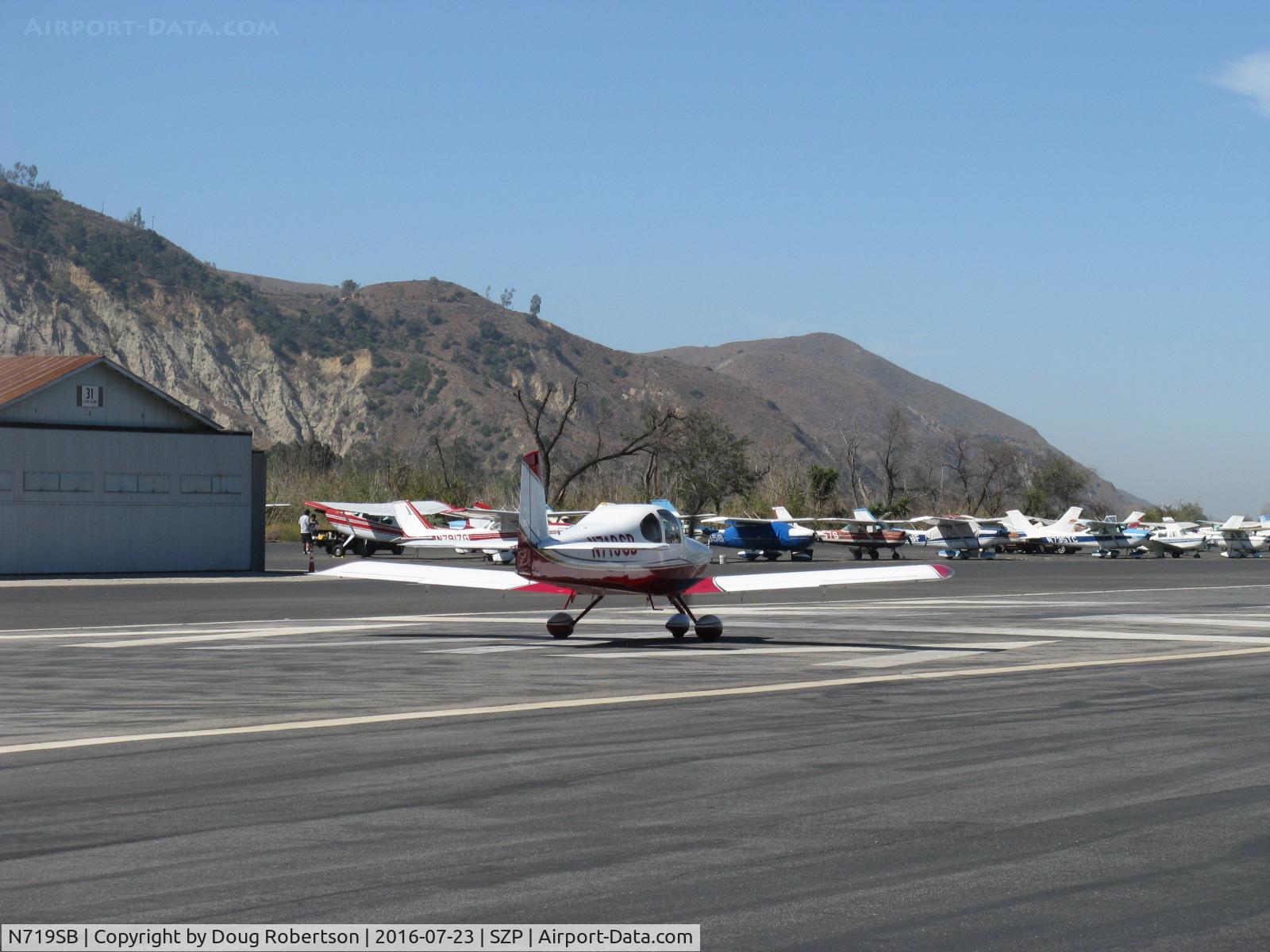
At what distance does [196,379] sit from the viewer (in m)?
131

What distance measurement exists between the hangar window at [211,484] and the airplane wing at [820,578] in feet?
87.3

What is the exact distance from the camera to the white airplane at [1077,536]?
70438 millimetres

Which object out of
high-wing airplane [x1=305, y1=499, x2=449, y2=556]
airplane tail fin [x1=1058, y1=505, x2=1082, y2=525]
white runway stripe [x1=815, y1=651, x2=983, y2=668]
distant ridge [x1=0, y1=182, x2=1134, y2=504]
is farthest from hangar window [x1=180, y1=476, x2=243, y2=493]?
distant ridge [x1=0, y1=182, x2=1134, y2=504]

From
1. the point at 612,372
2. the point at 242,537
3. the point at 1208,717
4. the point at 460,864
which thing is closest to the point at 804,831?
the point at 460,864

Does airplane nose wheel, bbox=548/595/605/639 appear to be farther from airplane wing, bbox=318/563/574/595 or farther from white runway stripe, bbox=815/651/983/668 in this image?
white runway stripe, bbox=815/651/983/668

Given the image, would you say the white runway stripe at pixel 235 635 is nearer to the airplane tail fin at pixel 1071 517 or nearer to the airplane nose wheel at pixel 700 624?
the airplane nose wheel at pixel 700 624

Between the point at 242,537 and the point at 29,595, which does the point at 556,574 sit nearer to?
the point at 29,595

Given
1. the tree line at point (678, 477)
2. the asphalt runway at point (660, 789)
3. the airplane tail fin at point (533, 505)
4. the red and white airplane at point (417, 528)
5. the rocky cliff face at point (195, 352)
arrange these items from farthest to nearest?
the rocky cliff face at point (195, 352)
the tree line at point (678, 477)
the red and white airplane at point (417, 528)
the airplane tail fin at point (533, 505)
the asphalt runway at point (660, 789)

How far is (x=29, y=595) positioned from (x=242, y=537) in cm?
1210

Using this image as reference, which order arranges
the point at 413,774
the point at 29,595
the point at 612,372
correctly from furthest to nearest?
the point at 612,372, the point at 29,595, the point at 413,774

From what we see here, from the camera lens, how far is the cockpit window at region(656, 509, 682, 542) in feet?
65.8

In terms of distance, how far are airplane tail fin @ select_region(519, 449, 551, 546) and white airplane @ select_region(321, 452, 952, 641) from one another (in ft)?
0.04

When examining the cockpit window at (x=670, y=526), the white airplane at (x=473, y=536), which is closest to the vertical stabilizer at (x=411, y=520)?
the white airplane at (x=473, y=536)
